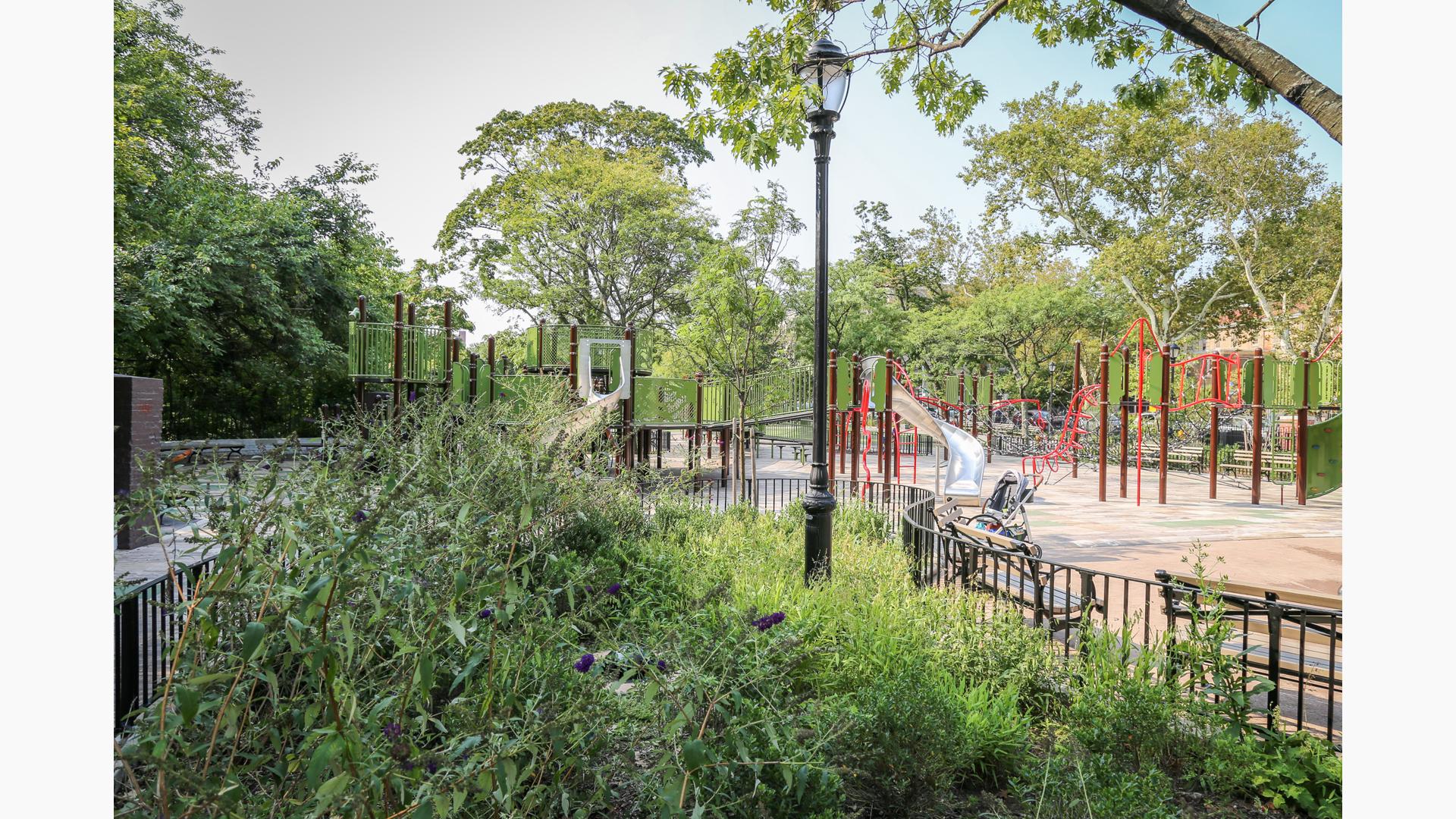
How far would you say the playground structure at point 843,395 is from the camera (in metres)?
8.98

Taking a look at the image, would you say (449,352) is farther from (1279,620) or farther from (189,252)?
(1279,620)

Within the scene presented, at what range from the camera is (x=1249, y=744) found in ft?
7.75

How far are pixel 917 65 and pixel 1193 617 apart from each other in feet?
15.4

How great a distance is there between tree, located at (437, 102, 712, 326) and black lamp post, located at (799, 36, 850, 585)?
1205 cm

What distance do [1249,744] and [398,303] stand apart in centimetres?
1020

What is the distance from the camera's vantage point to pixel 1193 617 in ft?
8.78

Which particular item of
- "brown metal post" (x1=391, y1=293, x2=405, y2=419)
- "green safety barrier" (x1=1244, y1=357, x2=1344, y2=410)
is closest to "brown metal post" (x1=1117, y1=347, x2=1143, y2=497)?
"green safety barrier" (x1=1244, y1=357, x2=1344, y2=410)

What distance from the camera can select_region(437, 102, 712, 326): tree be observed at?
1689cm

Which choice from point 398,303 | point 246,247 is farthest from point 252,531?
point 398,303

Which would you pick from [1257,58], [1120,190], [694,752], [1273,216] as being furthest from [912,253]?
[694,752]

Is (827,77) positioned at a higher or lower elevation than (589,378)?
higher

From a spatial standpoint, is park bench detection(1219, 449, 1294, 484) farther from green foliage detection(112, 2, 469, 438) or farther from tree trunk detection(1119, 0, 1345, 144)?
green foliage detection(112, 2, 469, 438)
